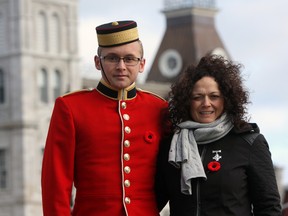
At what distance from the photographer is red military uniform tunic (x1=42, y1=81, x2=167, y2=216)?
9.83 m

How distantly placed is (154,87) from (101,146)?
55.3 m

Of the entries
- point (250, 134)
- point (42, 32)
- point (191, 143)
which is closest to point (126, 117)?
point (191, 143)

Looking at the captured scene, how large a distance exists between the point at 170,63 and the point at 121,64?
61913 mm

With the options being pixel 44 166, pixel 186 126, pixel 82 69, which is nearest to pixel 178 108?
pixel 186 126

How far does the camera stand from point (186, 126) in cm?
983

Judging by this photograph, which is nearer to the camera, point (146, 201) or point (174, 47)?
point (146, 201)

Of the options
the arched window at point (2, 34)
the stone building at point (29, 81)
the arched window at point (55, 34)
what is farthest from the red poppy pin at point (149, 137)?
the arched window at point (55, 34)

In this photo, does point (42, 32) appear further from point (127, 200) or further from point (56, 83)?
point (127, 200)

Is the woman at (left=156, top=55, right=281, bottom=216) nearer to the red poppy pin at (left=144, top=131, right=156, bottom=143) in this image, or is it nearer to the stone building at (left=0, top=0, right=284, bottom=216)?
the red poppy pin at (left=144, top=131, right=156, bottom=143)

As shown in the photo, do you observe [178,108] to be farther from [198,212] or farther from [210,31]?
[210,31]

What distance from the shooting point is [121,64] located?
981 centimetres

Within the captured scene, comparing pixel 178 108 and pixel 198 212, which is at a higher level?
pixel 178 108

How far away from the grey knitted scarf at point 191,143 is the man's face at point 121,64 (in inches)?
17.5

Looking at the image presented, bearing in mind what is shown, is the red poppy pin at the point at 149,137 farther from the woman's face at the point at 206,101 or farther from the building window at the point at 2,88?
the building window at the point at 2,88
